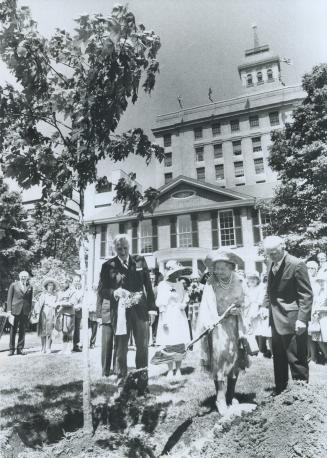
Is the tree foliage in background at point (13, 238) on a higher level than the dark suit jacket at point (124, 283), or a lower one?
higher

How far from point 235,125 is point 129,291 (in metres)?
28.0

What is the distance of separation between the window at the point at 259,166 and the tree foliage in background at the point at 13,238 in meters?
21.9

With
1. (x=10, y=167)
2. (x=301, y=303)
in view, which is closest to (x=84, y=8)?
(x=10, y=167)

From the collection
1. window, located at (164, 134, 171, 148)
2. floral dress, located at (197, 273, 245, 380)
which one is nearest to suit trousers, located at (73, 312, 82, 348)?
floral dress, located at (197, 273, 245, 380)

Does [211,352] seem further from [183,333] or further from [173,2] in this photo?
[173,2]

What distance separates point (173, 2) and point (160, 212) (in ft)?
50.7

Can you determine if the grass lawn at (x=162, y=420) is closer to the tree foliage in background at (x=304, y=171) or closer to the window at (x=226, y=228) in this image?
the tree foliage in background at (x=304, y=171)

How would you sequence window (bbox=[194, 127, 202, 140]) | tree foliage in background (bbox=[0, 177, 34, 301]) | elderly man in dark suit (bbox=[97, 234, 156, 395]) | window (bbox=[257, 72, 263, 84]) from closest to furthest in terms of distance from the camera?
elderly man in dark suit (bbox=[97, 234, 156, 395])
tree foliage in background (bbox=[0, 177, 34, 301])
window (bbox=[194, 127, 202, 140])
window (bbox=[257, 72, 263, 84])

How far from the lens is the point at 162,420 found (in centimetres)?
323

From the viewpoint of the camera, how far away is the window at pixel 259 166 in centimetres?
3241

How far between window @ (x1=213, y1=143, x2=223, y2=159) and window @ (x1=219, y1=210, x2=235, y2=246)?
11.6 m

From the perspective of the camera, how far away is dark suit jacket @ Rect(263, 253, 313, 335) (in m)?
3.44

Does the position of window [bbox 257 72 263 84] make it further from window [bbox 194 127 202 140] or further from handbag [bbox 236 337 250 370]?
handbag [bbox 236 337 250 370]

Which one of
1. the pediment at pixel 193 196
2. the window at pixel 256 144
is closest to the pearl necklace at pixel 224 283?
the pediment at pixel 193 196
